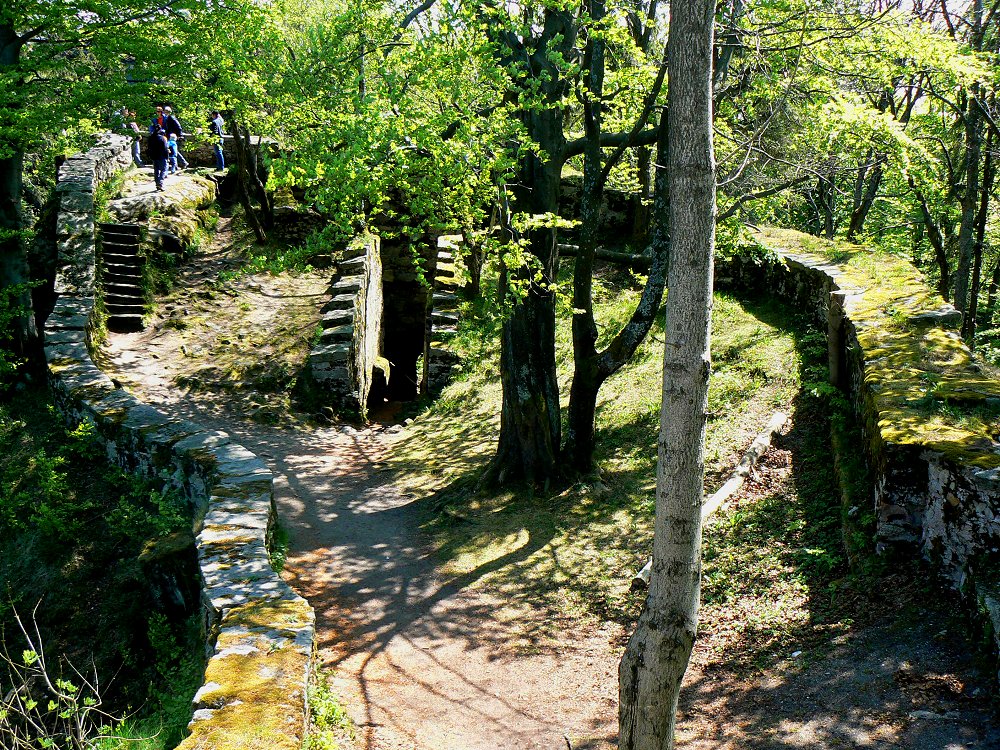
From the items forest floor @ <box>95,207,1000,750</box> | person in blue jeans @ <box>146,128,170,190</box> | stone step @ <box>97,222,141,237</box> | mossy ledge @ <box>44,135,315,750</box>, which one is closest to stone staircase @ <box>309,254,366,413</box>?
forest floor @ <box>95,207,1000,750</box>

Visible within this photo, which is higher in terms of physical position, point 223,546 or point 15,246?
point 15,246

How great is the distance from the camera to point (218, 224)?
59.0 feet

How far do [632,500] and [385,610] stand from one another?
3.12m

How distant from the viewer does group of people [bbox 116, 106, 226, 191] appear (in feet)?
55.4

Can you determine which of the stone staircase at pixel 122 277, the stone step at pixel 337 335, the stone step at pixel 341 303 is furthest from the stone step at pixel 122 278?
the stone step at pixel 337 335

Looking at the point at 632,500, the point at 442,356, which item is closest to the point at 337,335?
the point at 442,356

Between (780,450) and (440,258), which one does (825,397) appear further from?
(440,258)

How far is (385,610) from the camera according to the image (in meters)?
7.24

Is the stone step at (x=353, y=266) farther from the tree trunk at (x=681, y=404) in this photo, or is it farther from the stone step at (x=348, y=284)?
the tree trunk at (x=681, y=404)

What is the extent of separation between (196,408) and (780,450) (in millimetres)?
9007

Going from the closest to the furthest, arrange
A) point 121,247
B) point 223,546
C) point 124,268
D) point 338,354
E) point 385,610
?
point 223,546, point 385,610, point 338,354, point 124,268, point 121,247

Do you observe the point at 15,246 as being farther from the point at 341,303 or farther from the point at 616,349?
the point at 616,349

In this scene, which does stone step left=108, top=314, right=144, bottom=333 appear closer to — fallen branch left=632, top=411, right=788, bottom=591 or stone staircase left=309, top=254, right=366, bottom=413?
stone staircase left=309, top=254, right=366, bottom=413

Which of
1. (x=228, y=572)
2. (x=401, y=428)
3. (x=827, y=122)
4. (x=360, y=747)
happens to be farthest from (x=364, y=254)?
(x=360, y=747)
